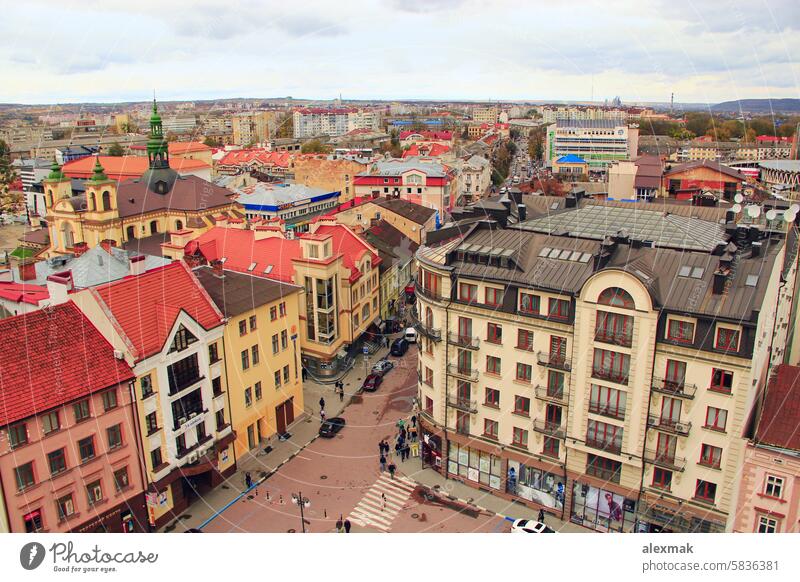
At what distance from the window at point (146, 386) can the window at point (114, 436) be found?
487mm

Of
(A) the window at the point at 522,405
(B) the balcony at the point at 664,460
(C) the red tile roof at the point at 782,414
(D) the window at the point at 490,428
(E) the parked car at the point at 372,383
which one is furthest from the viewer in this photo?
(E) the parked car at the point at 372,383

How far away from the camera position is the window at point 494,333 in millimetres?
8914

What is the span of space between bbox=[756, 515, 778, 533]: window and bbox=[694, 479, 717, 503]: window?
21.0 inches

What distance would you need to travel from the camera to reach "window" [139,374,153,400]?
8.11 metres

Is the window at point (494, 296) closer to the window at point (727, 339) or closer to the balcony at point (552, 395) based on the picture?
the balcony at point (552, 395)

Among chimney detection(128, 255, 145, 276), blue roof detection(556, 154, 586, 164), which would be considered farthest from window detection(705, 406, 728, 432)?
blue roof detection(556, 154, 586, 164)

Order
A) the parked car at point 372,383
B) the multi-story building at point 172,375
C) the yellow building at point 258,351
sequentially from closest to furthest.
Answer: the multi-story building at point 172,375
the yellow building at point 258,351
the parked car at point 372,383

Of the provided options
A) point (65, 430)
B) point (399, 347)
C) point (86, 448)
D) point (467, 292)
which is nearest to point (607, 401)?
point (467, 292)

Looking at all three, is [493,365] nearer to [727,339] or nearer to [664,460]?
[664,460]

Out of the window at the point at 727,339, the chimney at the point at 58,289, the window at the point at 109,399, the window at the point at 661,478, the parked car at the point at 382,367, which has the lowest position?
the parked car at the point at 382,367

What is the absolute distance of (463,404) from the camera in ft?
30.9

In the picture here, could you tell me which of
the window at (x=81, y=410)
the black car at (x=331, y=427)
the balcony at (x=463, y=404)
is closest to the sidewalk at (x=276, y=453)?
the black car at (x=331, y=427)

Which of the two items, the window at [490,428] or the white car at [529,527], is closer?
the white car at [529,527]

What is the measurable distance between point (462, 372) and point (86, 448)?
5.11m
